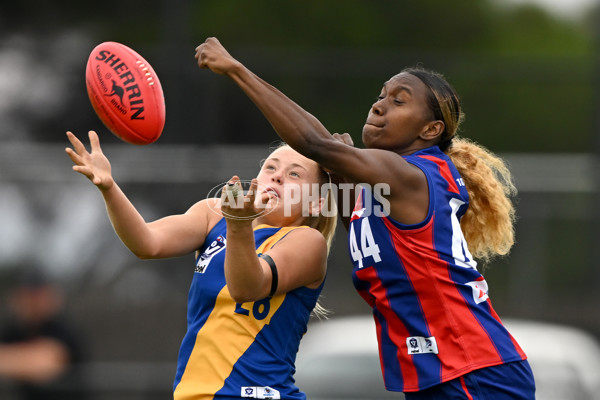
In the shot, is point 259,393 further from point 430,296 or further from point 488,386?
point 488,386

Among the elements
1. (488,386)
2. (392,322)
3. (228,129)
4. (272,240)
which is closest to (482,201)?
(392,322)

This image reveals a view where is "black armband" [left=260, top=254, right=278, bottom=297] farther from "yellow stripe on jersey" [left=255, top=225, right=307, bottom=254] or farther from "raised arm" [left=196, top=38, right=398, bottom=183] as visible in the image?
"raised arm" [left=196, top=38, right=398, bottom=183]

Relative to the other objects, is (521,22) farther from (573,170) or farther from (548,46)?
(573,170)

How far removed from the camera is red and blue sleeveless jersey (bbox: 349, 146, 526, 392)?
3.63 meters

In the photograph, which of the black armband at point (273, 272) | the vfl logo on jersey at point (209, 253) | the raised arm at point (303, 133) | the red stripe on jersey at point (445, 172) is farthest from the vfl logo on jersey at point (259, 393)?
the red stripe on jersey at point (445, 172)

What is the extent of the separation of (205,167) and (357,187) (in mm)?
5708

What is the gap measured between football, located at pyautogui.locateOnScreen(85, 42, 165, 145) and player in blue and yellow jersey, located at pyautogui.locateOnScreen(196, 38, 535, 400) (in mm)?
444

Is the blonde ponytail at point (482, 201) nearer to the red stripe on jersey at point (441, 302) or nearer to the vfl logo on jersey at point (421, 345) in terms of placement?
the red stripe on jersey at point (441, 302)

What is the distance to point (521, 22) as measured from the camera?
57.6ft

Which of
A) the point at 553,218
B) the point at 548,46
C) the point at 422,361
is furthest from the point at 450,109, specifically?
the point at 548,46

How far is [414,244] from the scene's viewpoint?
3656 mm

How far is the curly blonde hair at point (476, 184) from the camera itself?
12.8ft

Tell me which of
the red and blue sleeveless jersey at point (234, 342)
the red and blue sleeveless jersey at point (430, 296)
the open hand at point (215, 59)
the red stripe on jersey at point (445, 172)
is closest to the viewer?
the open hand at point (215, 59)

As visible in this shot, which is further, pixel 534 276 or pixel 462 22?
pixel 462 22
